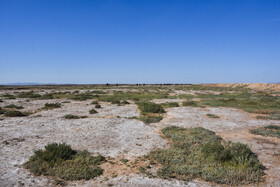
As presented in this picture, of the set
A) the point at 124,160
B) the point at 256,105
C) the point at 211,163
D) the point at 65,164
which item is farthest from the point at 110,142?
the point at 256,105

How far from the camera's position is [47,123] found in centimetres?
1349

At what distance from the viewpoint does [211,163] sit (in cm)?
698

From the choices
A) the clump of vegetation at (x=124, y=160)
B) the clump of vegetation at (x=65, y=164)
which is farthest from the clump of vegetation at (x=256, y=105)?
the clump of vegetation at (x=65, y=164)

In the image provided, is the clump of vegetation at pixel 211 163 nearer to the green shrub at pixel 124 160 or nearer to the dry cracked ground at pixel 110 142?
the dry cracked ground at pixel 110 142

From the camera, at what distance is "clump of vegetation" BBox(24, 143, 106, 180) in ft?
20.2

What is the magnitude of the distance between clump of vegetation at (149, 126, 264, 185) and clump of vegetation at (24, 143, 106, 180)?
7.48ft

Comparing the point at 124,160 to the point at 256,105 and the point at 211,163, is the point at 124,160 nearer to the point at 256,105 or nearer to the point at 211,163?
the point at 211,163

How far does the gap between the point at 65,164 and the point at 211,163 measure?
5337 millimetres

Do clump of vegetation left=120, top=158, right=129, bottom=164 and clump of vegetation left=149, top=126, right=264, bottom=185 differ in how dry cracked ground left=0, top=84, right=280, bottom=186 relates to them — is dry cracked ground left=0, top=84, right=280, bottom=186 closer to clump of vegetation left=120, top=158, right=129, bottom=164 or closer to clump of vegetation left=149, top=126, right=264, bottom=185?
clump of vegetation left=120, top=158, right=129, bottom=164

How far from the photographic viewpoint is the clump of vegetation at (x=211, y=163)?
605 cm

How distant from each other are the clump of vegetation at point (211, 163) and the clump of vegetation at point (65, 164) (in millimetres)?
2280

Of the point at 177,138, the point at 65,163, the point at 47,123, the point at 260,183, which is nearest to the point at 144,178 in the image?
the point at 65,163

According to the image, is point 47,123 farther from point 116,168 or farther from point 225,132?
point 225,132

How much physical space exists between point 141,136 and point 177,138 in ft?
6.63
